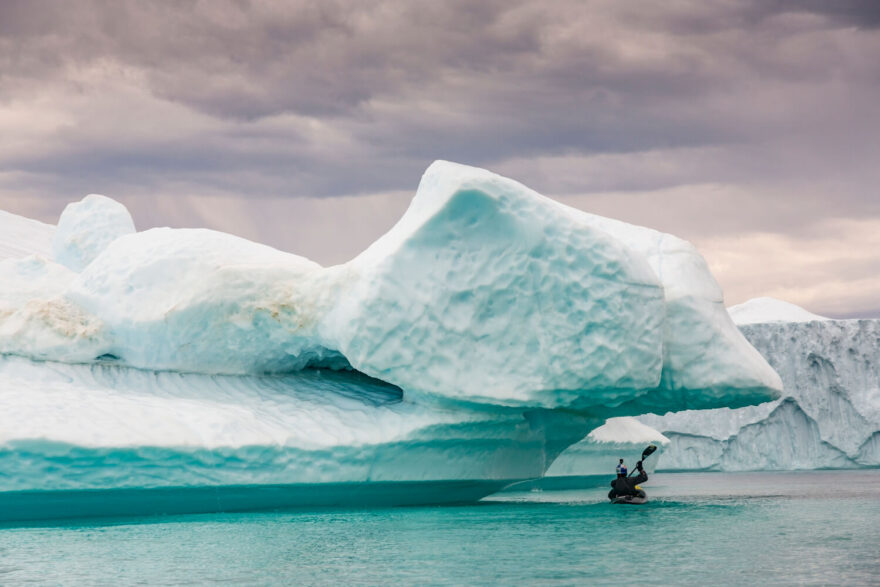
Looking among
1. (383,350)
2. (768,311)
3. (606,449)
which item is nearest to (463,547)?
(383,350)

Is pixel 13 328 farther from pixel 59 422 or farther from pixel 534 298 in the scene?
pixel 534 298

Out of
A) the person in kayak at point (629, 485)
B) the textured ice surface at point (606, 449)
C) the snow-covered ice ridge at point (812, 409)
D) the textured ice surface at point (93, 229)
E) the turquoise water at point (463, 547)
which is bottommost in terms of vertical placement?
the turquoise water at point (463, 547)

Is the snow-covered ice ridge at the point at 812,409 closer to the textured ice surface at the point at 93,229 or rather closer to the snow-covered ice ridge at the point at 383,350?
the snow-covered ice ridge at the point at 383,350

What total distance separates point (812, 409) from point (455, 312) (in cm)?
2374

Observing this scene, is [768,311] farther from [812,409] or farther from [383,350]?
[383,350]

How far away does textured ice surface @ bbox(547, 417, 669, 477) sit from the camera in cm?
2770

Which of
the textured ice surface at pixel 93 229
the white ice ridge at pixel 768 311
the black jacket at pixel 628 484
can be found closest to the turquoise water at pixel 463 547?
the black jacket at pixel 628 484

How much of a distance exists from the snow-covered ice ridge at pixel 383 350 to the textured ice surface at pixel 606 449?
992cm

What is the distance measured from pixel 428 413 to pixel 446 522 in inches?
91.8

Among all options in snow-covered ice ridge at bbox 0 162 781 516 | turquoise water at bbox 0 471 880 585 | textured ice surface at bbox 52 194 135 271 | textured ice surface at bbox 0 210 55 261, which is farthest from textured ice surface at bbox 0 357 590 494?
textured ice surface at bbox 0 210 55 261

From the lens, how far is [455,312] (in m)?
15.7

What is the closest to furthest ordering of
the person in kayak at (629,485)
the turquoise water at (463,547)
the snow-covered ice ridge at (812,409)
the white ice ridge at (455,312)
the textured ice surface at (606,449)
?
the turquoise water at (463,547)
the white ice ridge at (455,312)
the person in kayak at (629,485)
the textured ice surface at (606,449)
the snow-covered ice ridge at (812,409)

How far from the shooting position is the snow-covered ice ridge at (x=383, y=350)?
14992 mm

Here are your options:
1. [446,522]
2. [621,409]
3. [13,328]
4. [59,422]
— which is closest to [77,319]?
[13,328]
